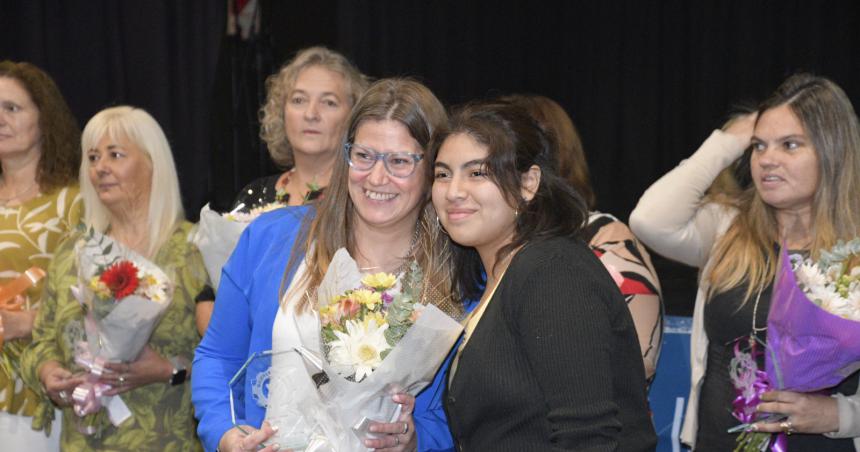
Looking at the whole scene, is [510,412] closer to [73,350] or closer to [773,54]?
[73,350]

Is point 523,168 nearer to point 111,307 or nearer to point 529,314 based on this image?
point 529,314

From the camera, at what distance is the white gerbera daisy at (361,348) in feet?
5.84

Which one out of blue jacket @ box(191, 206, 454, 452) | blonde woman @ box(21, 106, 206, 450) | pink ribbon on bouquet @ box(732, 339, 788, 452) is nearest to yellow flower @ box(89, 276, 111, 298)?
blonde woman @ box(21, 106, 206, 450)

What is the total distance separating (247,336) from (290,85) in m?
1.27

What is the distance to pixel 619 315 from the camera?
5.59ft

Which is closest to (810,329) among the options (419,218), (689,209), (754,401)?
(754,401)

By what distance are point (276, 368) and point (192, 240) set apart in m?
1.24

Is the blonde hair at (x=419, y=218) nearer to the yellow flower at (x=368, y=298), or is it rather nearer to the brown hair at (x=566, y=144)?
the yellow flower at (x=368, y=298)

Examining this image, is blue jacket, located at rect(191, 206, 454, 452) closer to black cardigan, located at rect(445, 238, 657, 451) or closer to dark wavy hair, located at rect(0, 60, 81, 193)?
black cardigan, located at rect(445, 238, 657, 451)

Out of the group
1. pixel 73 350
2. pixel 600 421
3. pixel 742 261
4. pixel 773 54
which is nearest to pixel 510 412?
pixel 600 421

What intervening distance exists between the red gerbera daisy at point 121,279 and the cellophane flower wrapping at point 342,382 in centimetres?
99

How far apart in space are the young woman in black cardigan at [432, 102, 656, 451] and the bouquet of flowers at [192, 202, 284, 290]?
92cm

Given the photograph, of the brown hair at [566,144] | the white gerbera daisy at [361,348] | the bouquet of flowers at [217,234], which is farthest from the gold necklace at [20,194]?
the white gerbera daisy at [361,348]

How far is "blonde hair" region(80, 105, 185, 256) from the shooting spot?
314cm
